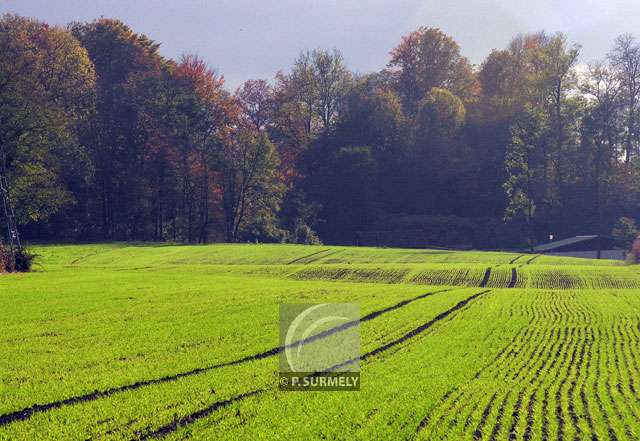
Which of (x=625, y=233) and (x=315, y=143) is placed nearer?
(x=625, y=233)

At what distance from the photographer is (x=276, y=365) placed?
57.9 feet

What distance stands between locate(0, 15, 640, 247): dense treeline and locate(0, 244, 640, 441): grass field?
4351 centimetres

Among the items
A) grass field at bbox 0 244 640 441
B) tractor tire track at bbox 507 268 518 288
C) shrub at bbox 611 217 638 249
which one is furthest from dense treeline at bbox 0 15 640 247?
grass field at bbox 0 244 640 441

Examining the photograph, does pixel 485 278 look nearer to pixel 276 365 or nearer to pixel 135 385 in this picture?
pixel 276 365

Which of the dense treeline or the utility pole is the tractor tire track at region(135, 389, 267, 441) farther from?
the dense treeline

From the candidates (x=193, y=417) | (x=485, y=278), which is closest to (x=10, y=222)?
(x=485, y=278)

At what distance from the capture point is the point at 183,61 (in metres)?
A: 93.6

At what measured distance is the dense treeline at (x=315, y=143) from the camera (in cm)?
7756

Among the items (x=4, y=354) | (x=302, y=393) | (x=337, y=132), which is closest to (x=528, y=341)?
(x=302, y=393)

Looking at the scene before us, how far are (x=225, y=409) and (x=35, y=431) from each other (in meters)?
3.73

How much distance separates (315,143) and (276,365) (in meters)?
93.7

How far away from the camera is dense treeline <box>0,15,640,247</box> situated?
254 ft

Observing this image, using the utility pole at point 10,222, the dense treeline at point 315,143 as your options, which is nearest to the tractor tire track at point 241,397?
the utility pole at point 10,222

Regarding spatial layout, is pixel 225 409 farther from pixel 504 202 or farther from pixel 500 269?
pixel 504 202
